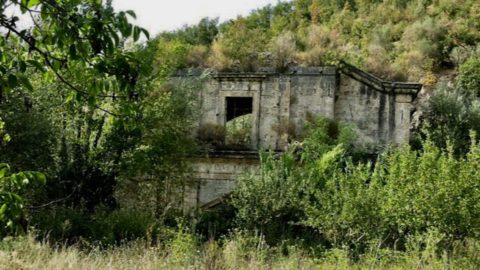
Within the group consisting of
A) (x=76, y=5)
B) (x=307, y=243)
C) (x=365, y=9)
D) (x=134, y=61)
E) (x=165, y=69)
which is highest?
(x=365, y=9)

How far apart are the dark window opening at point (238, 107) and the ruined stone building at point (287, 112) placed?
62 centimetres

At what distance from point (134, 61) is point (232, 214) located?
12.3m

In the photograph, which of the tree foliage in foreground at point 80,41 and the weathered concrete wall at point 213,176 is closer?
the tree foliage in foreground at point 80,41

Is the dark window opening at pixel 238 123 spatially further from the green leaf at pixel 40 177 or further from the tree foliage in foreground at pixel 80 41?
the green leaf at pixel 40 177

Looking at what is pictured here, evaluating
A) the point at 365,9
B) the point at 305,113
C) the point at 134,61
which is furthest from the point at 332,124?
the point at 365,9

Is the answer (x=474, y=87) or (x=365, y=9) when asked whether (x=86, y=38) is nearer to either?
(x=474, y=87)

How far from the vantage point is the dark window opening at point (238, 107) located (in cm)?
1836

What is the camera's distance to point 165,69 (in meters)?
15.4

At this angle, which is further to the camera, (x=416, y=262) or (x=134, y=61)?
Result: (x=416, y=262)

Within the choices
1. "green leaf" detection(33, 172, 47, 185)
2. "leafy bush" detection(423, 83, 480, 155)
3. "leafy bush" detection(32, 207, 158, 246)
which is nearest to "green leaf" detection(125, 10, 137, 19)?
"green leaf" detection(33, 172, 47, 185)

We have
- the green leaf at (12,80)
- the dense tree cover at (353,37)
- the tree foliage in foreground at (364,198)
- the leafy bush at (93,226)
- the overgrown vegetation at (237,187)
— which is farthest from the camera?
the dense tree cover at (353,37)

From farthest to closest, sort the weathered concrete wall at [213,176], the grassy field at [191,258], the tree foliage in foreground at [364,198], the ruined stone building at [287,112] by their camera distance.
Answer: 1. the ruined stone building at [287,112]
2. the weathered concrete wall at [213,176]
3. the tree foliage in foreground at [364,198]
4. the grassy field at [191,258]

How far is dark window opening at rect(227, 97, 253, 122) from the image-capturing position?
1836 cm

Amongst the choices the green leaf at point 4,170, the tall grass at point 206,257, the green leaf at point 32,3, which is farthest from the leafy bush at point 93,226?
the green leaf at point 32,3
